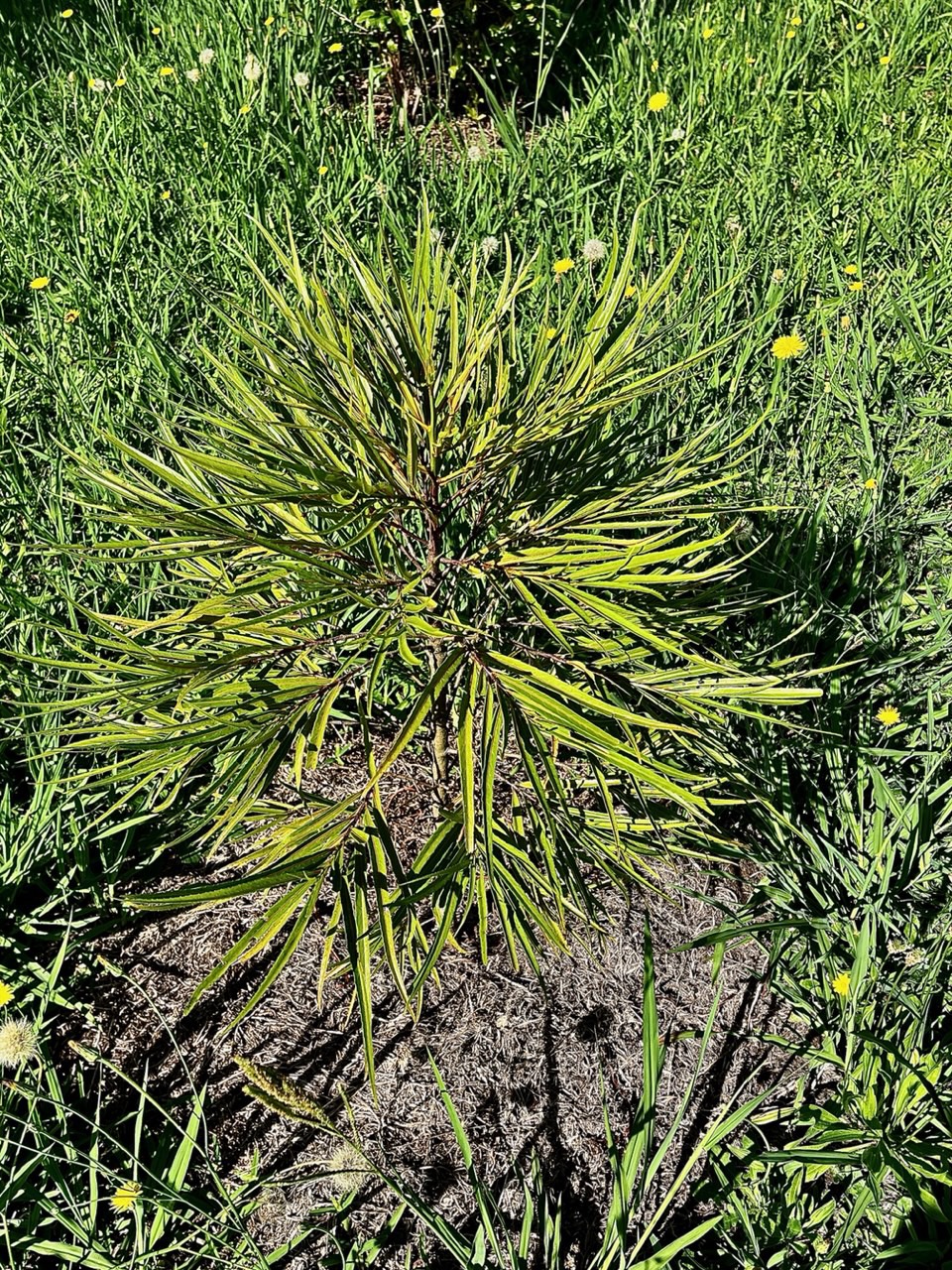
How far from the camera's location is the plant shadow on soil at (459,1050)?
5.08 ft

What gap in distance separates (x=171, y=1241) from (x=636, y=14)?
3.92 meters

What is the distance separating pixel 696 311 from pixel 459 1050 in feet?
4.98

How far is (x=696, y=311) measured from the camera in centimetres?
223

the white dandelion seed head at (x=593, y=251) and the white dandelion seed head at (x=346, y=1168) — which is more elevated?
the white dandelion seed head at (x=593, y=251)

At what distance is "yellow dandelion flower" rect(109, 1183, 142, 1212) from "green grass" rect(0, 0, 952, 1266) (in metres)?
0.16

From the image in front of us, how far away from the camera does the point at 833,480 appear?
2.45 m

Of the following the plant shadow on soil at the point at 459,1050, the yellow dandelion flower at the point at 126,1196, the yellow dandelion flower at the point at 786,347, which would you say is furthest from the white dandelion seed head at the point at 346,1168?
the yellow dandelion flower at the point at 786,347

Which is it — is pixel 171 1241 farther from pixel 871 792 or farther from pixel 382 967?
pixel 871 792

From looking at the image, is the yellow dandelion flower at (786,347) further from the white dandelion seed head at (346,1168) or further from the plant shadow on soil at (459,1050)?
the white dandelion seed head at (346,1168)

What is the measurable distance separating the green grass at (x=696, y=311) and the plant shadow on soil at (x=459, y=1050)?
0.11 meters

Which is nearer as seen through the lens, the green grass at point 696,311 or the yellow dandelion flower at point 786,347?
the green grass at point 696,311

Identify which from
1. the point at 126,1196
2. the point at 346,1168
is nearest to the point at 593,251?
the point at 346,1168

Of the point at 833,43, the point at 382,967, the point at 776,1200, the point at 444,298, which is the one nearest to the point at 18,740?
the point at 382,967

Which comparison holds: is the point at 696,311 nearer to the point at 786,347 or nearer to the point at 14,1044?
the point at 786,347
